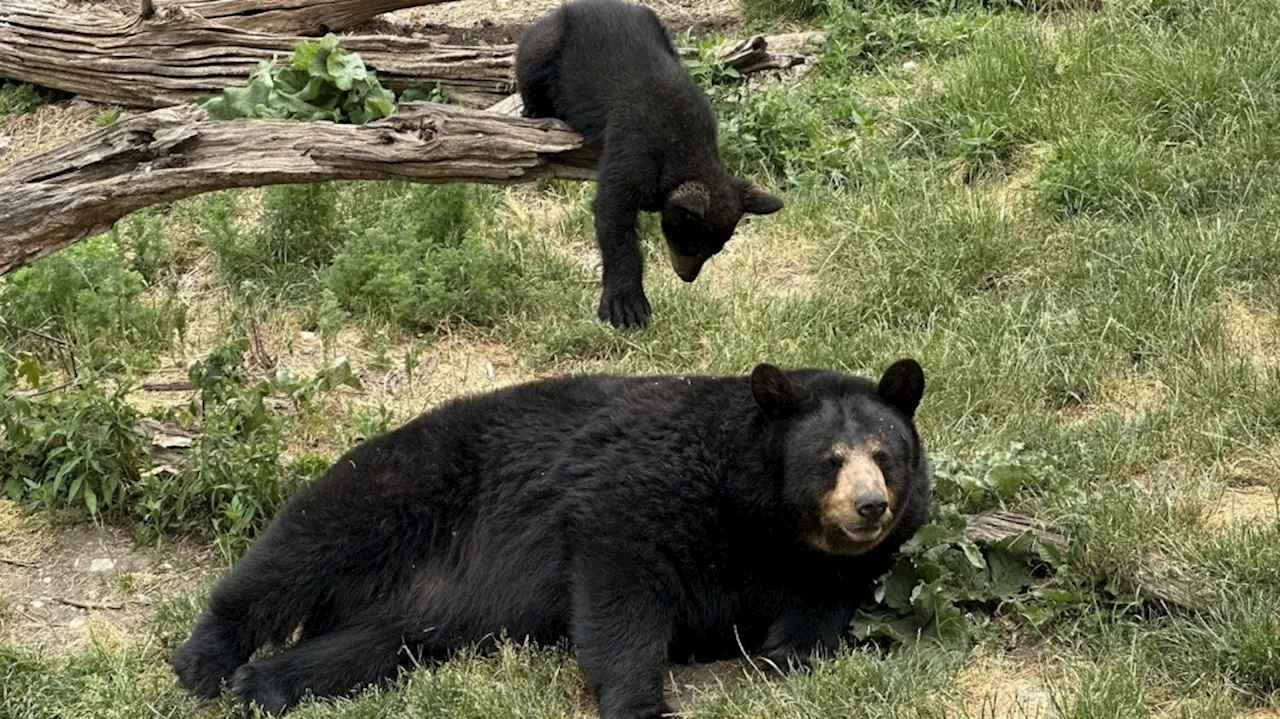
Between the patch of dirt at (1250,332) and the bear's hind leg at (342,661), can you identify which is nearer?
the bear's hind leg at (342,661)

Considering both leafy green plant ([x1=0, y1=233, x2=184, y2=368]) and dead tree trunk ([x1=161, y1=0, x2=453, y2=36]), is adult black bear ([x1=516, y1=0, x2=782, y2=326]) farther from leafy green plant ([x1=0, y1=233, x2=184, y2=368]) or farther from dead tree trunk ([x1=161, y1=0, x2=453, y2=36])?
dead tree trunk ([x1=161, y1=0, x2=453, y2=36])

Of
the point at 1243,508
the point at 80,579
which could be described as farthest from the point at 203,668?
the point at 1243,508

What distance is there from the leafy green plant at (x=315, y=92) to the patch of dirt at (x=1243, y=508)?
5126mm

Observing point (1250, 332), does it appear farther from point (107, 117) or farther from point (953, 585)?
point (107, 117)

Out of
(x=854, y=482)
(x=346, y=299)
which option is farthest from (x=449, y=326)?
(x=854, y=482)

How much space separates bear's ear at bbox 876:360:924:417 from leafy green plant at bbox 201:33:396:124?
14.5 ft

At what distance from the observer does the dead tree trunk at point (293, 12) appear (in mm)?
10945

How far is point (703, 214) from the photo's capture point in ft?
27.7

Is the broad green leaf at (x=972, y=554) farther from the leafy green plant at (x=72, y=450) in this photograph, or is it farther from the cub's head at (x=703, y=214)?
the leafy green plant at (x=72, y=450)

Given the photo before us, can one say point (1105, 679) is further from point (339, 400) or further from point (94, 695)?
point (339, 400)

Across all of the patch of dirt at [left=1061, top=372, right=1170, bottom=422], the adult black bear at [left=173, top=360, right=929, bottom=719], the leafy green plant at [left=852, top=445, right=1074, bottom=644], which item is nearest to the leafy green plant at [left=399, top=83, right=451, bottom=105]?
the adult black bear at [left=173, top=360, right=929, bottom=719]

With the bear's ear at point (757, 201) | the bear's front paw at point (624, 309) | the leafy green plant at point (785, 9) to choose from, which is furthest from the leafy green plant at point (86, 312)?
the leafy green plant at point (785, 9)

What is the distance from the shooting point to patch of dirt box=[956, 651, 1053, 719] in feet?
16.8

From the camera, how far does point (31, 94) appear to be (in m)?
11.5
